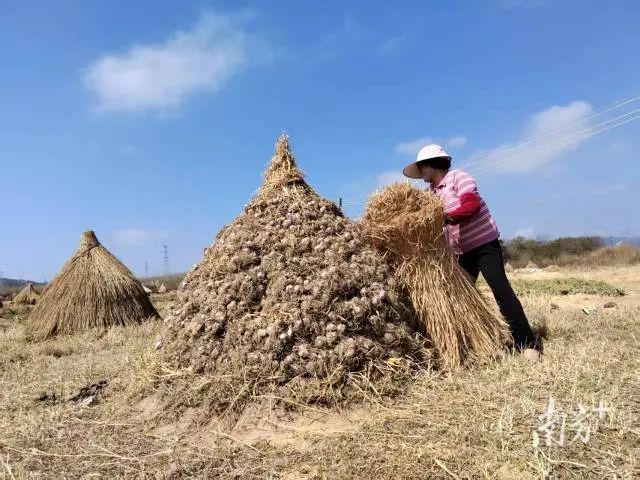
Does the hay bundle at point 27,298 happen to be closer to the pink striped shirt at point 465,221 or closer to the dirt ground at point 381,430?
the dirt ground at point 381,430

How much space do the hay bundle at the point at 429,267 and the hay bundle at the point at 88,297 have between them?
523 cm

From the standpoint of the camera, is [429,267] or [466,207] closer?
[429,267]

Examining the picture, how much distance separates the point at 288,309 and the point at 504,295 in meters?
1.90

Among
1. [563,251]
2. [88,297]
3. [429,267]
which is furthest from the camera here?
[563,251]

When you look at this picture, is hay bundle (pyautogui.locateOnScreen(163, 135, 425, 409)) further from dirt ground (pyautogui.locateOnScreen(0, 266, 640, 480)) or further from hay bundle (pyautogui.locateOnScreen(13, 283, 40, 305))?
hay bundle (pyautogui.locateOnScreen(13, 283, 40, 305))

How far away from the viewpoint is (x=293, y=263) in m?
3.68

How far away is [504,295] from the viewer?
4.27 m

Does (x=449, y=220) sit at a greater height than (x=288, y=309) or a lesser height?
greater

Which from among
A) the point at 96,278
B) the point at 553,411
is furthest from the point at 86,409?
the point at 96,278

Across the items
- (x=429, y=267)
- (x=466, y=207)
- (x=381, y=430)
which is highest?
(x=466, y=207)

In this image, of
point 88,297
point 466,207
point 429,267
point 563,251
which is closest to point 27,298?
point 88,297

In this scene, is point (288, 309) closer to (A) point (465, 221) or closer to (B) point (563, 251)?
(A) point (465, 221)

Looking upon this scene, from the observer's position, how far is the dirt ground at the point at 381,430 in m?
2.38

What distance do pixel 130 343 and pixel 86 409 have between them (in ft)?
8.36
